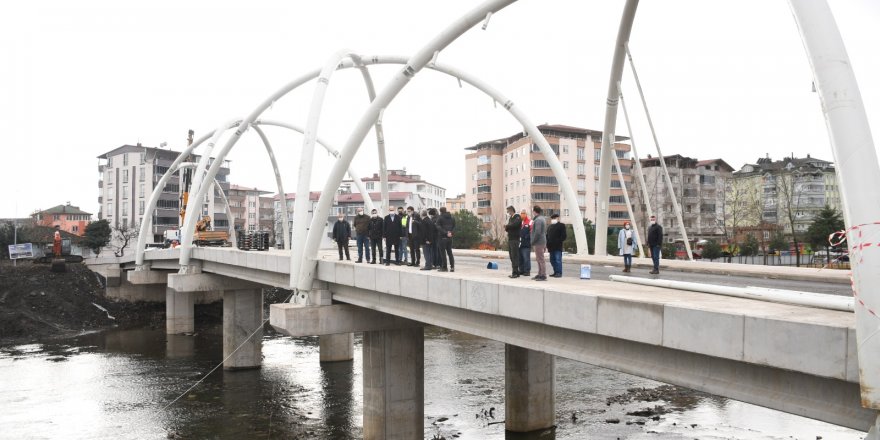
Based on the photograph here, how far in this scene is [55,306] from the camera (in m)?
50.1

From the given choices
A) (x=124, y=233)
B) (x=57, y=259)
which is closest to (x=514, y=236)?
(x=57, y=259)

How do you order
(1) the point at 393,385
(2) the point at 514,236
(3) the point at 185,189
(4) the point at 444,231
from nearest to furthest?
(2) the point at 514,236, (4) the point at 444,231, (1) the point at 393,385, (3) the point at 185,189

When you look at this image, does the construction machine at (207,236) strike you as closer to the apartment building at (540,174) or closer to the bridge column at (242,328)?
the bridge column at (242,328)

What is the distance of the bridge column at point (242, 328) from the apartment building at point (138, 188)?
64.1 m

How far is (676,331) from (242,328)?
29776 millimetres

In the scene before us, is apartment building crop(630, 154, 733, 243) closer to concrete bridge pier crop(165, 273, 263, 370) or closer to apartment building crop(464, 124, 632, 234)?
apartment building crop(464, 124, 632, 234)

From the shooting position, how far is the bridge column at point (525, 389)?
21.4 metres

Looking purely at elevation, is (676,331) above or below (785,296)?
below

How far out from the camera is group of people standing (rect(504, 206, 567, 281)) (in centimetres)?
1433

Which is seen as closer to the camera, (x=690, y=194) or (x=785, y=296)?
(x=785, y=296)

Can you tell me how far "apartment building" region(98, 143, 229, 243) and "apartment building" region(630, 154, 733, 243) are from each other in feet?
197

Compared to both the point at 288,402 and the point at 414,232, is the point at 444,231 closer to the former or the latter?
the point at 414,232

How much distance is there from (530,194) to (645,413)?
5994cm

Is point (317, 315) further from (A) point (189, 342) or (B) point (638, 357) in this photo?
(A) point (189, 342)
